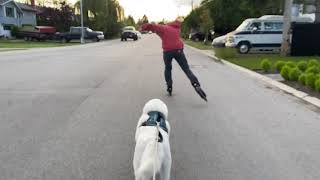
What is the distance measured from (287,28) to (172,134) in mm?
18604

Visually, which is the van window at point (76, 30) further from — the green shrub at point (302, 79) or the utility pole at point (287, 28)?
the green shrub at point (302, 79)

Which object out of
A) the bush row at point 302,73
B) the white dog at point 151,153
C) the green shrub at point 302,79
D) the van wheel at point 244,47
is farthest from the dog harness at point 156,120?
the van wheel at point 244,47

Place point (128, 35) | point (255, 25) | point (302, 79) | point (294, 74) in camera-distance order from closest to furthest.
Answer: point (302, 79), point (294, 74), point (255, 25), point (128, 35)

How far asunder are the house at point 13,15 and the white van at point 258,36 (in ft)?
161

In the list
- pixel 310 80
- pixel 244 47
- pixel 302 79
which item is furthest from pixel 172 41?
pixel 244 47

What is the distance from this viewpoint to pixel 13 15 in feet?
259

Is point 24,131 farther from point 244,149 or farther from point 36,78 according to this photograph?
point 36,78

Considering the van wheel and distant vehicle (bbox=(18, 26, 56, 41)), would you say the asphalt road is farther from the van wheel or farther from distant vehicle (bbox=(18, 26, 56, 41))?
distant vehicle (bbox=(18, 26, 56, 41))

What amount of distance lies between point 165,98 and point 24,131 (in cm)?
398

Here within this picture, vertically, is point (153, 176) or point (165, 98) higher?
point (153, 176)

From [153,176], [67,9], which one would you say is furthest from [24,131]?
[67,9]

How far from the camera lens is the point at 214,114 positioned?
872 centimetres

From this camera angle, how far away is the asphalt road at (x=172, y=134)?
5371 millimetres

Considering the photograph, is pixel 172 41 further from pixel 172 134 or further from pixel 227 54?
pixel 227 54
